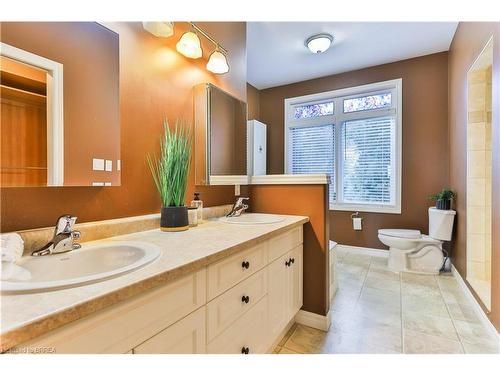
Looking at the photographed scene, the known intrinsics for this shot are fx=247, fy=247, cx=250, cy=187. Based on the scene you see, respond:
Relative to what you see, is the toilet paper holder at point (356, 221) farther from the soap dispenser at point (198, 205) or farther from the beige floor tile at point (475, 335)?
the soap dispenser at point (198, 205)

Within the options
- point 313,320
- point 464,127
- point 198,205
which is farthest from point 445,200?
point 198,205

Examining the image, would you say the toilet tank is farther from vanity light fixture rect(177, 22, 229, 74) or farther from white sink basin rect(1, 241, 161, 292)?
white sink basin rect(1, 241, 161, 292)

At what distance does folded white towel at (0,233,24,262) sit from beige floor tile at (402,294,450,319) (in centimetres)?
237

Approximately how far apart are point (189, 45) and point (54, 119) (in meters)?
0.93

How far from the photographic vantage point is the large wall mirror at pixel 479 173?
6.96ft

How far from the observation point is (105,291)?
55 centimetres

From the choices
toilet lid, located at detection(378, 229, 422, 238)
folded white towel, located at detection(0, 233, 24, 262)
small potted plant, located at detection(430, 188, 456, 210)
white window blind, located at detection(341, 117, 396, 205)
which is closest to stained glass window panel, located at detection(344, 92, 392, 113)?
white window blind, located at detection(341, 117, 396, 205)

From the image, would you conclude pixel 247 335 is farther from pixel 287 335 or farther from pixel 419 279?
pixel 419 279

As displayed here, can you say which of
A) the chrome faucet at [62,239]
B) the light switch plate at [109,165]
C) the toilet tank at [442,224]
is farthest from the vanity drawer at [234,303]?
the toilet tank at [442,224]

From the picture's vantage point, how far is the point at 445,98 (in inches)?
119

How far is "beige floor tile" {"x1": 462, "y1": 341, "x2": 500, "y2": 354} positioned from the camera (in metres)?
1.43
